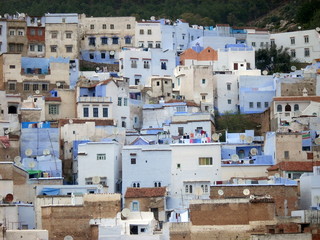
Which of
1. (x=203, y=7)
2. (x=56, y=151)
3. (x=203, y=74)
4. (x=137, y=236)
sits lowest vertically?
(x=137, y=236)

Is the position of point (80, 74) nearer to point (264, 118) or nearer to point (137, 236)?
point (264, 118)

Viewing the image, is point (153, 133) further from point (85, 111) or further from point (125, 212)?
point (125, 212)

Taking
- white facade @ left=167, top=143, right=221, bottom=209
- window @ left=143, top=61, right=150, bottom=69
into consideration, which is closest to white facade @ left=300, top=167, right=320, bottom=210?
white facade @ left=167, top=143, right=221, bottom=209

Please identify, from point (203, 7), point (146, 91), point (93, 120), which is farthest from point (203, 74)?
point (203, 7)

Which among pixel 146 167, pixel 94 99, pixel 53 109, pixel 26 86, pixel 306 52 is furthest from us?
pixel 306 52

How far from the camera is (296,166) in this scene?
2325 inches

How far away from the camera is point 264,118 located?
7081 centimetres

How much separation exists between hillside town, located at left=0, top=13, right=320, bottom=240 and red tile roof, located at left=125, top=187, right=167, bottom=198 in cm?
11

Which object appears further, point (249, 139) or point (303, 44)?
point (303, 44)

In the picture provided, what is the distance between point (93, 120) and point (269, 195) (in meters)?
16.1

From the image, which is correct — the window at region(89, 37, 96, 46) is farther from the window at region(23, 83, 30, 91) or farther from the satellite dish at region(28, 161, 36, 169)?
the satellite dish at region(28, 161, 36, 169)

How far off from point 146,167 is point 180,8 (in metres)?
42.9

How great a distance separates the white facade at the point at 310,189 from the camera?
5462 cm

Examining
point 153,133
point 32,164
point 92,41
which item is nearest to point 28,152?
point 32,164
